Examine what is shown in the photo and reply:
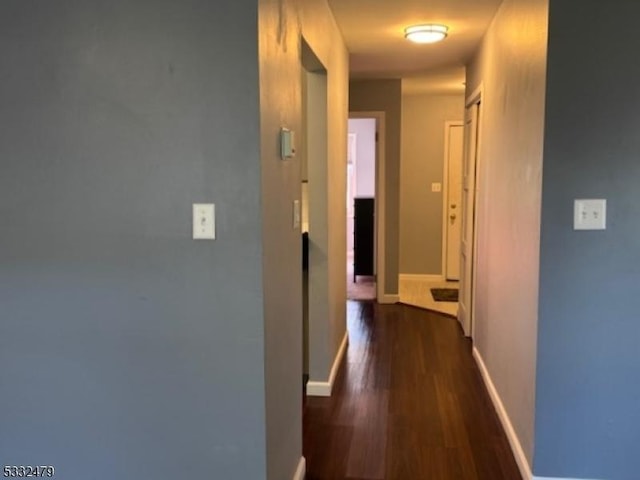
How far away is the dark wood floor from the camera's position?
2705 mm

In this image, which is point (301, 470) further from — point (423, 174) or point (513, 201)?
point (423, 174)

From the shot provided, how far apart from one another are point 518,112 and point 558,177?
659 millimetres

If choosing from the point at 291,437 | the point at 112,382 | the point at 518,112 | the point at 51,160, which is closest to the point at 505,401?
the point at 291,437

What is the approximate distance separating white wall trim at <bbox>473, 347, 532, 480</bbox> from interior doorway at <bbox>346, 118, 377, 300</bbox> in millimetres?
2730

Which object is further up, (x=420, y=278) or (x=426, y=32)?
(x=426, y=32)

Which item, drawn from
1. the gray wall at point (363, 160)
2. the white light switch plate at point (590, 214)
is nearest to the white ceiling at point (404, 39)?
the white light switch plate at point (590, 214)

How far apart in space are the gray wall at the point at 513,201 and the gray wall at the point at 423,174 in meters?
3.42

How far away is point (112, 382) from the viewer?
2049mm

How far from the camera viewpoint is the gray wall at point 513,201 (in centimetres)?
243

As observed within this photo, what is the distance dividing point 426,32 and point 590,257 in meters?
2.19

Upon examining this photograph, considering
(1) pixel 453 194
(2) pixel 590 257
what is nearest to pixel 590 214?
(2) pixel 590 257

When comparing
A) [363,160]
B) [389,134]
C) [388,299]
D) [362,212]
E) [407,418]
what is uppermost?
[389,134]

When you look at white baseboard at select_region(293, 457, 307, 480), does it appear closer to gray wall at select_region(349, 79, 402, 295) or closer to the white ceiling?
the white ceiling

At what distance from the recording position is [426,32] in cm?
388
